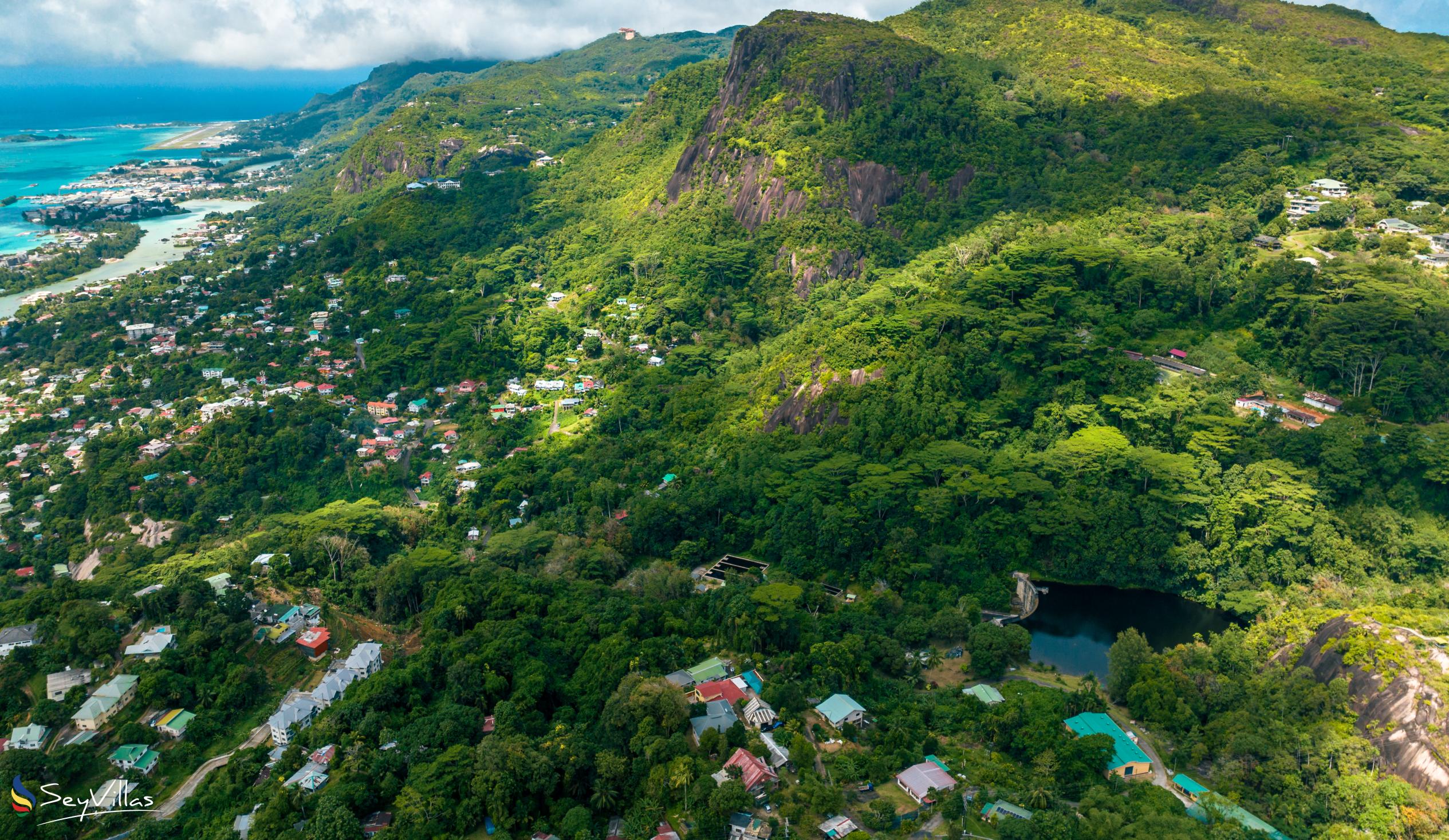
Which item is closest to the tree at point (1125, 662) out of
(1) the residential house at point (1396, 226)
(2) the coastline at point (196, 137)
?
(1) the residential house at point (1396, 226)

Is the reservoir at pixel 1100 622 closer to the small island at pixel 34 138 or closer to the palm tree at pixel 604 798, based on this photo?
the palm tree at pixel 604 798

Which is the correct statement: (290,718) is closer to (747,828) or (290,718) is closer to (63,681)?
(63,681)

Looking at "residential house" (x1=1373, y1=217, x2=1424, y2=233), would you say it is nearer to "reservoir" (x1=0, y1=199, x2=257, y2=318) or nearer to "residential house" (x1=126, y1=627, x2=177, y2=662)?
"residential house" (x1=126, y1=627, x2=177, y2=662)

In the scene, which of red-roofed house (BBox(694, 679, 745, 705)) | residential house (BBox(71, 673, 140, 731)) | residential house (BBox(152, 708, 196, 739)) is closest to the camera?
residential house (BBox(71, 673, 140, 731))

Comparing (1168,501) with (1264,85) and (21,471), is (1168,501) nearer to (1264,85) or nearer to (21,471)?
(1264,85)

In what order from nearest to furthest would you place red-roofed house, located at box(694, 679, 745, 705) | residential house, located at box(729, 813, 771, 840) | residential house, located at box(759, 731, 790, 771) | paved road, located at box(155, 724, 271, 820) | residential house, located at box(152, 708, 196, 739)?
1. residential house, located at box(729, 813, 771, 840)
2. paved road, located at box(155, 724, 271, 820)
3. residential house, located at box(759, 731, 790, 771)
4. residential house, located at box(152, 708, 196, 739)
5. red-roofed house, located at box(694, 679, 745, 705)

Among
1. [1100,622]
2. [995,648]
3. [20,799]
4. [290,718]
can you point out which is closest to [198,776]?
[290,718]

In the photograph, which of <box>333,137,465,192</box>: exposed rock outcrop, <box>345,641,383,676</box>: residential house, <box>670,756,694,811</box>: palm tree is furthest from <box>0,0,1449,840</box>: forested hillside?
<box>333,137,465,192</box>: exposed rock outcrop
